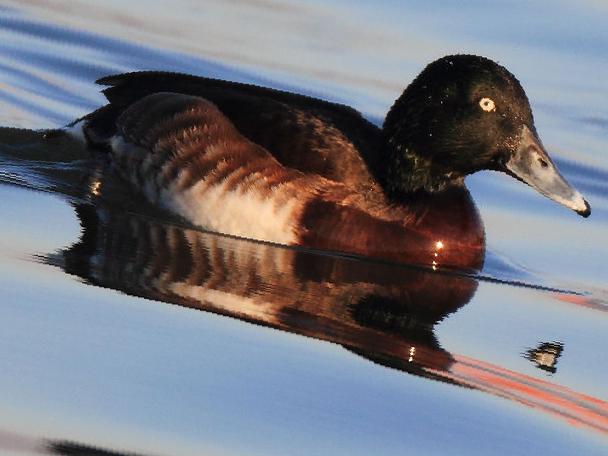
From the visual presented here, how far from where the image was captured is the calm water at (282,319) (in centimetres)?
528

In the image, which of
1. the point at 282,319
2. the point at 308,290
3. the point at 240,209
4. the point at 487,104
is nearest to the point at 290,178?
the point at 240,209

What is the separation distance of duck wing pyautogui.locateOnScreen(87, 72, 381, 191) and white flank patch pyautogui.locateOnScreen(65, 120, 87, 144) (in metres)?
0.45

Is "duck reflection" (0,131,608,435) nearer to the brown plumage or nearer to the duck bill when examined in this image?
the brown plumage

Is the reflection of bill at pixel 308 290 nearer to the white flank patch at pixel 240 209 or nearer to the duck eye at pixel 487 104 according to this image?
the white flank patch at pixel 240 209

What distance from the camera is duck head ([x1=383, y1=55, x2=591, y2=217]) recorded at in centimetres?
845

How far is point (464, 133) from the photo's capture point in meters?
8.55

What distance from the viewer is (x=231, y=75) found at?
12.3m

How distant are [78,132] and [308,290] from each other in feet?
9.64

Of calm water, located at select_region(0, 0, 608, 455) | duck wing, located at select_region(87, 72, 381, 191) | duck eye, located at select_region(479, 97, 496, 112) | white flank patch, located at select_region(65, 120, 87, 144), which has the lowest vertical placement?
calm water, located at select_region(0, 0, 608, 455)

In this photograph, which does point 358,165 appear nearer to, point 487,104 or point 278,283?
point 487,104

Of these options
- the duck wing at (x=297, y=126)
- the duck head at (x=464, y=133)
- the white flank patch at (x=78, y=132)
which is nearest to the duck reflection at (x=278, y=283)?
the duck wing at (x=297, y=126)

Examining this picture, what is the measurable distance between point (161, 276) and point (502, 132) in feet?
7.45

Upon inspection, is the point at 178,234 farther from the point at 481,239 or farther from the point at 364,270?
the point at 481,239

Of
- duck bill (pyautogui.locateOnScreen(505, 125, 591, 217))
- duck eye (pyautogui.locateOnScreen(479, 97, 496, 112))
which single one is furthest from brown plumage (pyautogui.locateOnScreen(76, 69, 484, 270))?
duck eye (pyautogui.locateOnScreen(479, 97, 496, 112))
